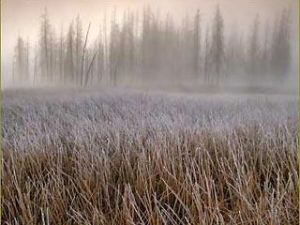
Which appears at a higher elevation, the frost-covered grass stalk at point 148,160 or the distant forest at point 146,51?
the distant forest at point 146,51

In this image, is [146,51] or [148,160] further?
[146,51]

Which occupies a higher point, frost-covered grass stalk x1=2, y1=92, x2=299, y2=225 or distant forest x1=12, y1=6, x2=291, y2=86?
distant forest x1=12, y1=6, x2=291, y2=86

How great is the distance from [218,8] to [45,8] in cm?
46

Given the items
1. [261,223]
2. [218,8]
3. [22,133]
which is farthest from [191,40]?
[261,223]

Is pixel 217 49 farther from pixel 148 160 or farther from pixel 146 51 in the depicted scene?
pixel 148 160

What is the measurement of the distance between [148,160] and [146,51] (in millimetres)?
390

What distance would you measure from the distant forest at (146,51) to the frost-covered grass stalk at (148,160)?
0.06 m

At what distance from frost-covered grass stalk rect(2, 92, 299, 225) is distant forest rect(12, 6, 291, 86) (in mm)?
61

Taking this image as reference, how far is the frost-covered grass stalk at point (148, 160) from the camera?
626mm

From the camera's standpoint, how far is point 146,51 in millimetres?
1070

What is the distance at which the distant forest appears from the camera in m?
1.05

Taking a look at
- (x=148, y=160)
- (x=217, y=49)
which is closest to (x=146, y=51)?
(x=217, y=49)

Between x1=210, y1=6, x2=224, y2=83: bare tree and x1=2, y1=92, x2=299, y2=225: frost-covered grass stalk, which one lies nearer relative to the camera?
x1=2, y1=92, x2=299, y2=225: frost-covered grass stalk

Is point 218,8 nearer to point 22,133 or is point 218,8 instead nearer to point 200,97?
point 200,97
